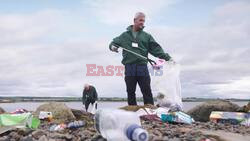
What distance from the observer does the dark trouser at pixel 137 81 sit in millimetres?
8290

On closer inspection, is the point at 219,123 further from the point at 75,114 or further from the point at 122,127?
the point at 122,127

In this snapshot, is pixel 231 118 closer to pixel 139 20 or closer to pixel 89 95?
pixel 139 20

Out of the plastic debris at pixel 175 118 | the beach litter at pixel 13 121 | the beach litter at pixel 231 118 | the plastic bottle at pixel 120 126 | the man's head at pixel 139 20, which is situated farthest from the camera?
the man's head at pixel 139 20

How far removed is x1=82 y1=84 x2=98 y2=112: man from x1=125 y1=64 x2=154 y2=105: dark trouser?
486 centimetres

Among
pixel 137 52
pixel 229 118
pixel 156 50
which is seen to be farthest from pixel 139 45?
→ pixel 229 118

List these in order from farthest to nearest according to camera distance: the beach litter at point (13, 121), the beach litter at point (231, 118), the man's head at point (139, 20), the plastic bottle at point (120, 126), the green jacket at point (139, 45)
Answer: the green jacket at point (139, 45) < the man's head at point (139, 20) < the beach litter at point (231, 118) < the beach litter at point (13, 121) < the plastic bottle at point (120, 126)

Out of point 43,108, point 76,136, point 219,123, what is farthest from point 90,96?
point 76,136

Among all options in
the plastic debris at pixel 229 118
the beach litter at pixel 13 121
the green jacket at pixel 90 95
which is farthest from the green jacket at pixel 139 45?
the green jacket at pixel 90 95

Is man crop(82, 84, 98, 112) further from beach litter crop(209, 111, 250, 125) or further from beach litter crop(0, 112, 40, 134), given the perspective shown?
beach litter crop(0, 112, 40, 134)

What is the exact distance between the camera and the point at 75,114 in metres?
8.80

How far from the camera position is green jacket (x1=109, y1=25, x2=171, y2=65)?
8312mm

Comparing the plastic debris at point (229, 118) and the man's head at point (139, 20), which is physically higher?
the man's head at point (139, 20)

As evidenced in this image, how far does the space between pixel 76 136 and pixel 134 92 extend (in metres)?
3.60

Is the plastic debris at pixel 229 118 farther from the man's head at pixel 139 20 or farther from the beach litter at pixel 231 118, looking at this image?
the man's head at pixel 139 20
